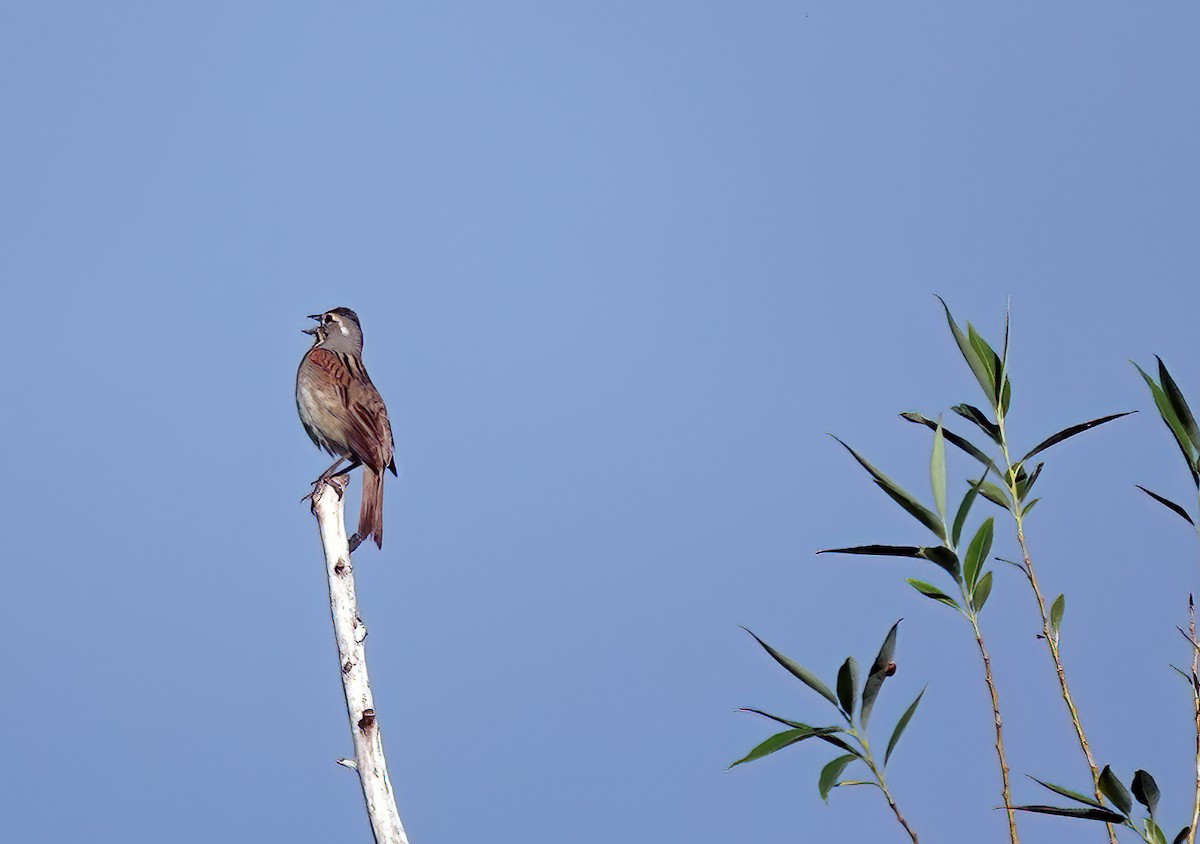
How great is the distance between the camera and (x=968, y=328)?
2955mm

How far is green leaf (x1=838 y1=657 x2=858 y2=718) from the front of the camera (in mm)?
2654

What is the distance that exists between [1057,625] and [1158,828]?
0.43 metres

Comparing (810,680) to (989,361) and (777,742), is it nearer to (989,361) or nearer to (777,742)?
(777,742)

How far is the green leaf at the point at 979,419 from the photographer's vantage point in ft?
9.57

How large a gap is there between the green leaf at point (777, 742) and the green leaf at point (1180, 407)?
3.14 ft

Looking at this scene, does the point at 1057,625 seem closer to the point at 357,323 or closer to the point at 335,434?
the point at 335,434

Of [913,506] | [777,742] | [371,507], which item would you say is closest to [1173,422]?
[913,506]

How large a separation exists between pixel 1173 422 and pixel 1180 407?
0.11 ft

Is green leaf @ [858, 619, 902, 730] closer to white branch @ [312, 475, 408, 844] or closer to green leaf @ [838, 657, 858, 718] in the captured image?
green leaf @ [838, 657, 858, 718]

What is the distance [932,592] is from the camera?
271cm

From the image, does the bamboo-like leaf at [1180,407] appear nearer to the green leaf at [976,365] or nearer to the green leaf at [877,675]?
the green leaf at [976,365]

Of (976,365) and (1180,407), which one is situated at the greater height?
(976,365)

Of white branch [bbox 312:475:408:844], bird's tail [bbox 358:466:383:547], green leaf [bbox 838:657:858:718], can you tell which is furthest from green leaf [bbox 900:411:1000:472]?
bird's tail [bbox 358:466:383:547]

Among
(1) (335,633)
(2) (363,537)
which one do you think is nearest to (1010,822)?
(1) (335,633)
